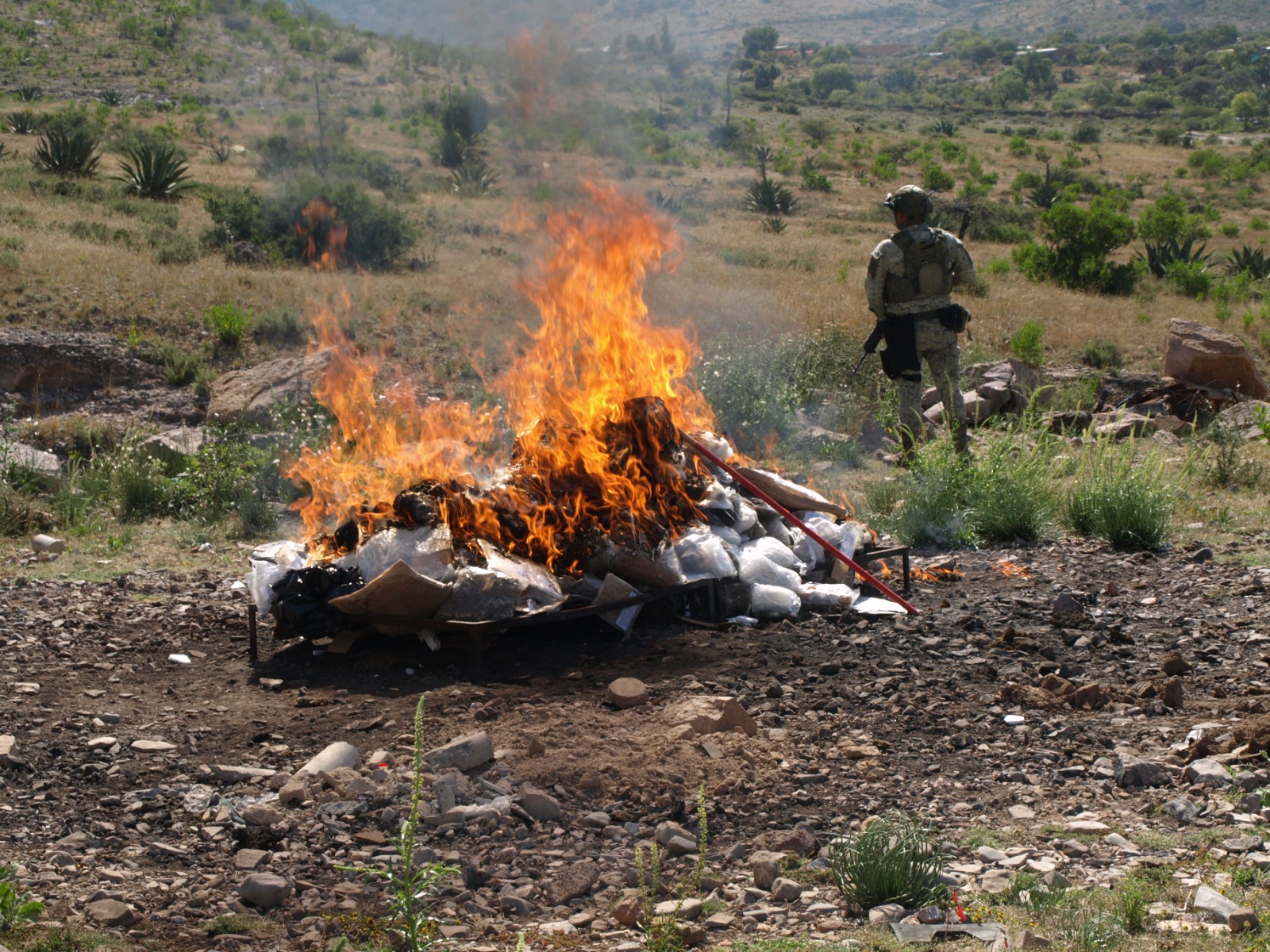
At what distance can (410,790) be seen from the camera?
3.64 m

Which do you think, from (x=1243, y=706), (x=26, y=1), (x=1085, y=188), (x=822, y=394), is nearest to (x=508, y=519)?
(x=1243, y=706)

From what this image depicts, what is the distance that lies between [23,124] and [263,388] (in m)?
19.9

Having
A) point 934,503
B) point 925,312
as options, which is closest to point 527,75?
point 925,312

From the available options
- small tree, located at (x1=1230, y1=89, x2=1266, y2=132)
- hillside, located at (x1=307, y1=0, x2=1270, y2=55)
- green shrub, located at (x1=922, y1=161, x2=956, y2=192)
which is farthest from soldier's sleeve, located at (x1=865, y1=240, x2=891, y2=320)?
small tree, located at (x1=1230, y1=89, x2=1266, y2=132)

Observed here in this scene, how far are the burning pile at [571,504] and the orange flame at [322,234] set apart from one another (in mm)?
11106

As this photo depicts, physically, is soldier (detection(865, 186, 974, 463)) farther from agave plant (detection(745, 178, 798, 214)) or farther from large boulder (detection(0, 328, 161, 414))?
agave plant (detection(745, 178, 798, 214))

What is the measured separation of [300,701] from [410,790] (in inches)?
44.7

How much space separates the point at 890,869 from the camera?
291cm

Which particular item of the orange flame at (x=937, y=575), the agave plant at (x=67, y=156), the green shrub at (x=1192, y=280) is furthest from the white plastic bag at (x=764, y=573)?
the agave plant at (x=67, y=156)

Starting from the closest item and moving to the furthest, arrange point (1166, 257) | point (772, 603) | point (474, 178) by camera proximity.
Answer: point (772, 603) → point (1166, 257) → point (474, 178)

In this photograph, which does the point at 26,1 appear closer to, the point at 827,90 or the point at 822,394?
the point at 827,90

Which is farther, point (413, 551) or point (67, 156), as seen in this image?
point (67, 156)

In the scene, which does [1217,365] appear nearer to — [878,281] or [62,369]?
[878,281]

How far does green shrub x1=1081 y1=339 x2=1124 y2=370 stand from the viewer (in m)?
14.4
